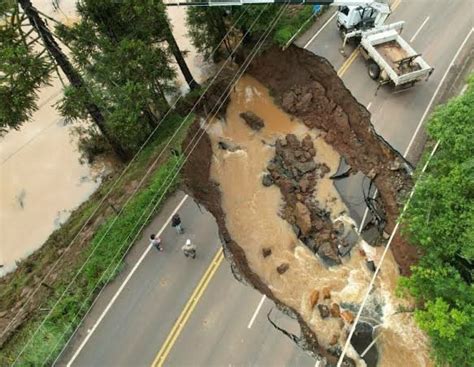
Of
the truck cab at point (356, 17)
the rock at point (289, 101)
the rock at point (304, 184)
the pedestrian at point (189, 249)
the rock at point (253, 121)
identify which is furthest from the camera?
the rock at point (253, 121)

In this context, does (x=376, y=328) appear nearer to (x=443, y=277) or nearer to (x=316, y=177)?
(x=443, y=277)

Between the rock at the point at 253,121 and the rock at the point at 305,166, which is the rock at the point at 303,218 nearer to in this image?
the rock at the point at 305,166

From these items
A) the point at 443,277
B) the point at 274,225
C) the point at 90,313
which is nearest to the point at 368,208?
the point at 274,225

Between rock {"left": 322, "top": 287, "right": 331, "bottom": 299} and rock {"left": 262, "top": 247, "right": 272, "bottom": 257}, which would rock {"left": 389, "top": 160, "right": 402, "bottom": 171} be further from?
rock {"left": 262, "top": 247, "right": 272, "bottom": 257}

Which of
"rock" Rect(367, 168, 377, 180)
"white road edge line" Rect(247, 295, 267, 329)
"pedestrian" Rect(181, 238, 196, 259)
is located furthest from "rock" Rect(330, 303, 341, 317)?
"rock" Rect(367, 168, 377, 180)

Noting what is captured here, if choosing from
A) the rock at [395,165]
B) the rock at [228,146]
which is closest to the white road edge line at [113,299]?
the rock at [228,146]

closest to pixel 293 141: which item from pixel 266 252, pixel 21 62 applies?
pixel 266 252

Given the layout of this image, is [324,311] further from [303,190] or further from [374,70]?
[374,70]
